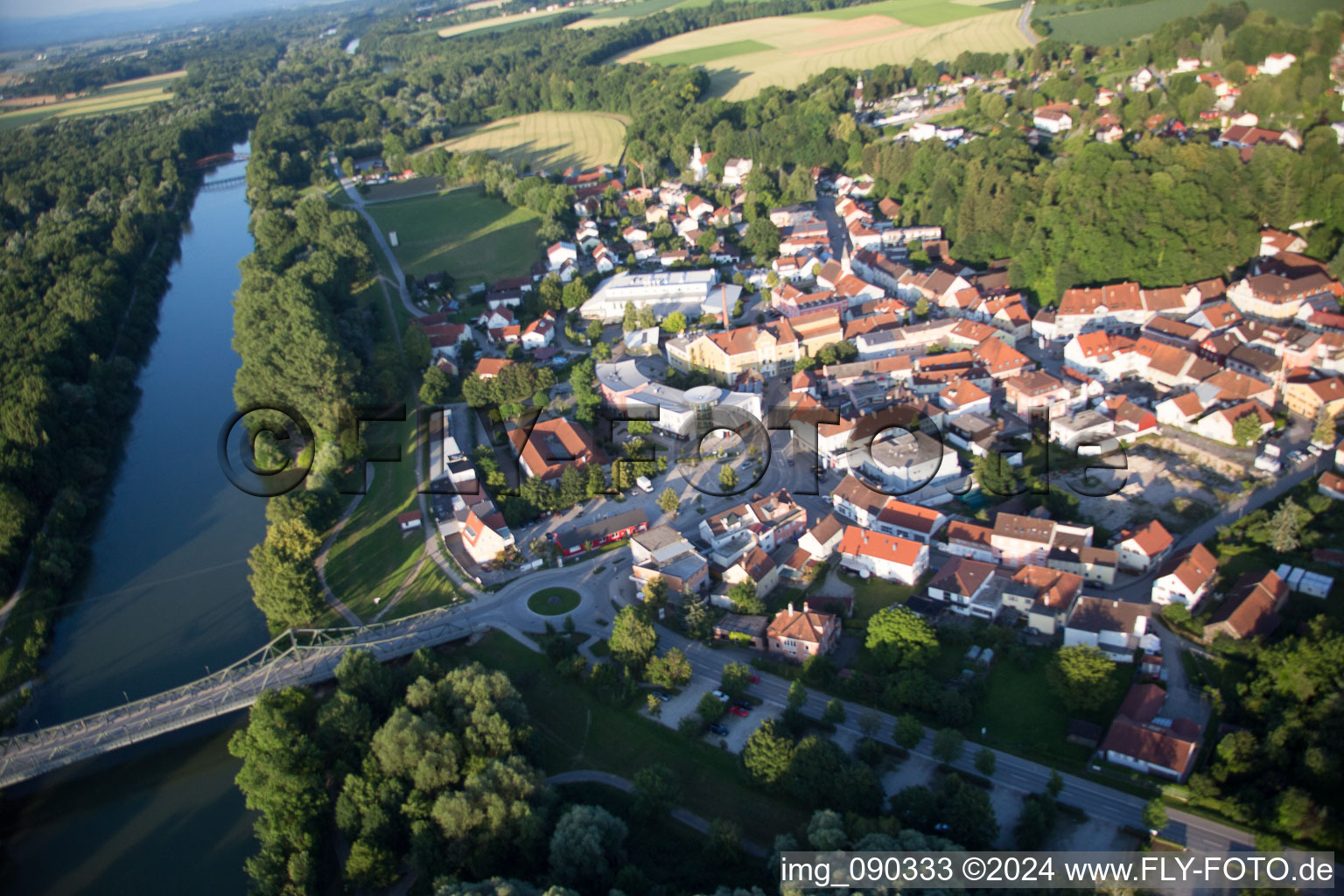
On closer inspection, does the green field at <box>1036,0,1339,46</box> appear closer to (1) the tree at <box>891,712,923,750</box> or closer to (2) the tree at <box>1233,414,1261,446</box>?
(2) the tree at <box>1233,414,1261,446</box>

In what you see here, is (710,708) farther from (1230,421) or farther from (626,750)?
(1230,421)

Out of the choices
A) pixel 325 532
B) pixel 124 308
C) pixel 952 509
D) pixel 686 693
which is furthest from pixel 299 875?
→ pixel 124 308

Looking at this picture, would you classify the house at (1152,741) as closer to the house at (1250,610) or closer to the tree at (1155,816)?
the tree at (1155,816)

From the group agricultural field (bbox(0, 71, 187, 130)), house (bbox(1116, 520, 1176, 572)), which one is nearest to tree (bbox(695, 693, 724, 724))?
house (bbox(1116, 520, 1176, 572))

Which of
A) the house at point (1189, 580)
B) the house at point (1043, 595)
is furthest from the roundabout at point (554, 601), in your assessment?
the house at point (1189, 580)

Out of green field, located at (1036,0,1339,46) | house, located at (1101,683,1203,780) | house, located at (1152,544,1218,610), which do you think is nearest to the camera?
house, located at (1101,683,1203,780)

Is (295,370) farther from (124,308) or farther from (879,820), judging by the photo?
(879,820)

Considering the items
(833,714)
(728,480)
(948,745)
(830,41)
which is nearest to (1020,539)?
(948,745)
